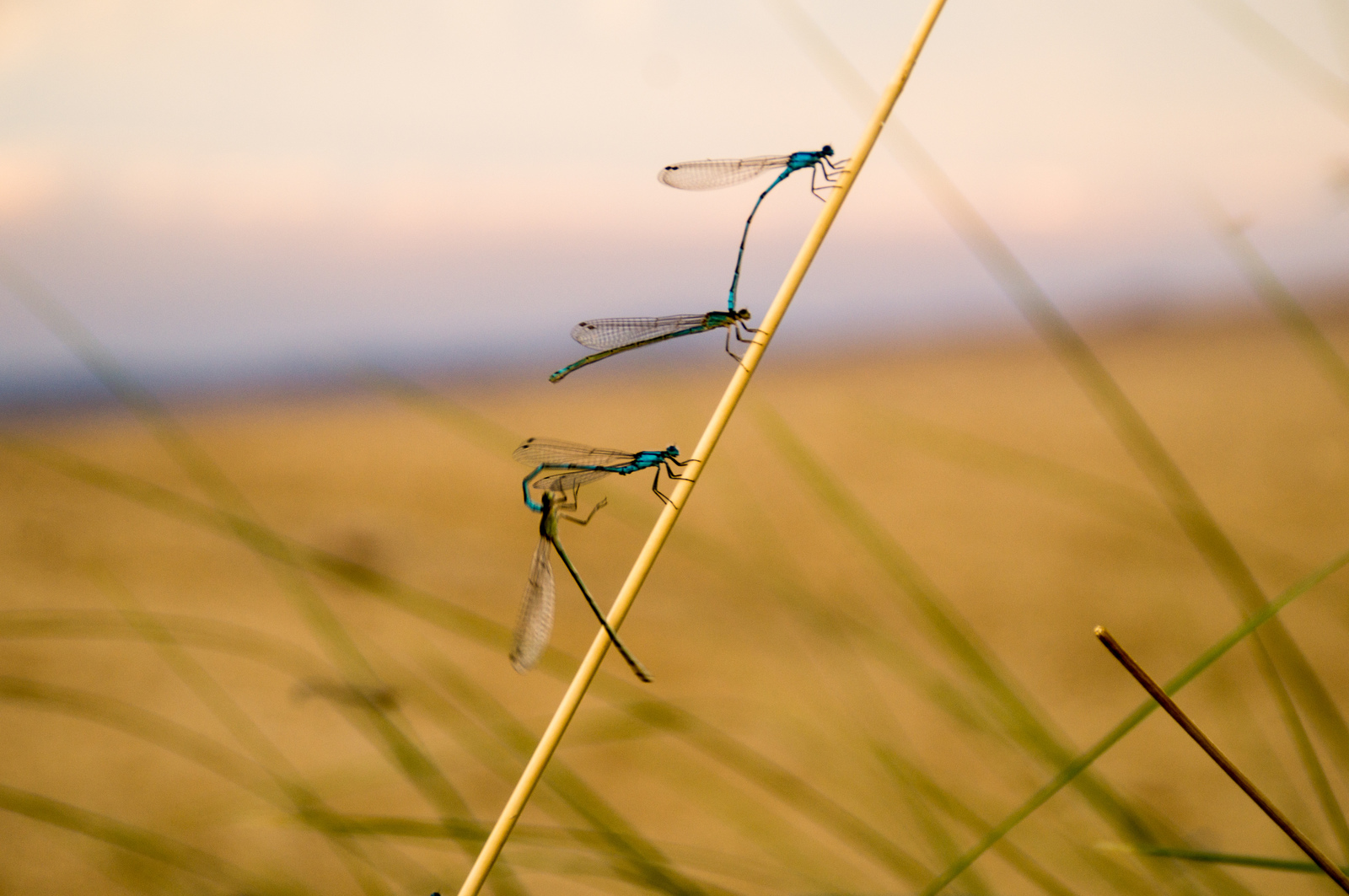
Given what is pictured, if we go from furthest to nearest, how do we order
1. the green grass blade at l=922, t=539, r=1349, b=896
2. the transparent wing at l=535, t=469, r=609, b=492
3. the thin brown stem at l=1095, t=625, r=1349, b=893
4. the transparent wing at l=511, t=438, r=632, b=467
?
1. the transparent wing at l=535, t=469, r=609, b=492
2. the transparent wing at l=511, t=438, r=632, b=467
3. the green grass blade at l=922, t=539, r=1349, b=896
4. the thin brown stem at l=1095, t=625, r=1349, b=893

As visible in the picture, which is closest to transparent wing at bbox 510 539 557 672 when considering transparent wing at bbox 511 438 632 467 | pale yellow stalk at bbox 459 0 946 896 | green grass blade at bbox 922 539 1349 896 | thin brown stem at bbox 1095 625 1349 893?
transparent wing at bbox 511 438 632 467

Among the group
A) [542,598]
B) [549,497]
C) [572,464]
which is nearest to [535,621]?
[542,598]

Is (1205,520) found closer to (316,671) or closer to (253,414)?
(316,671)

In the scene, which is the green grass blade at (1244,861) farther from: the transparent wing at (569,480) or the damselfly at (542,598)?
the transparent wing at (569,480)

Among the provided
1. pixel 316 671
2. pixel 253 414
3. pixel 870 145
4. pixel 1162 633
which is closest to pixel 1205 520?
pixel 870 145

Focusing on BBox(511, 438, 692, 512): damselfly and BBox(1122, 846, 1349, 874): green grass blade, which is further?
BBox(511, 438, 692, 512): damselfly

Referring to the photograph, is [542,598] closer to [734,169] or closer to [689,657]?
[734,169]

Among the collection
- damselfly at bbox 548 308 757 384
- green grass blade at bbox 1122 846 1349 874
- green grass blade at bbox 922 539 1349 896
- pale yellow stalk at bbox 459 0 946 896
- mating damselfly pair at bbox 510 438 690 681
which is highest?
damselfly at bbox 548 308 757 384

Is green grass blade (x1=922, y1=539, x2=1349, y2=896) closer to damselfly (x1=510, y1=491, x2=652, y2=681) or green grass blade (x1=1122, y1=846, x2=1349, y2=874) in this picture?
green grass blade (x1=1122, y1=846, x2=1349, y2=874)
